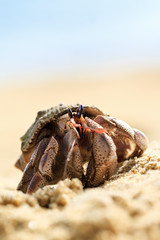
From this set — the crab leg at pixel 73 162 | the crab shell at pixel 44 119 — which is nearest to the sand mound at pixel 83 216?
the crab leg at pixel 73 162

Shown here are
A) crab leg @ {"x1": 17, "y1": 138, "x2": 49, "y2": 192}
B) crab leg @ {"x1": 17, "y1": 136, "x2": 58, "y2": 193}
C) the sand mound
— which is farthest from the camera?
crab leg @ {"x1": 17, "y1": 138, "x2": 49, "y2": 192}

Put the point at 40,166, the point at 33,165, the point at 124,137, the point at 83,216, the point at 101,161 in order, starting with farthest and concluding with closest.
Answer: the point at 124,137 → the point at 33,165 → the point at 40,166 → the point at 101,161 → the point at 83,216

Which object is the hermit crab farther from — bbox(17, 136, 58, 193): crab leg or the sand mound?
the sand mound

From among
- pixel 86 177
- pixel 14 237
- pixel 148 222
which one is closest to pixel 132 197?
pixel 148 222

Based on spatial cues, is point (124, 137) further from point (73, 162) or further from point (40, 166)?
point (40, 166)

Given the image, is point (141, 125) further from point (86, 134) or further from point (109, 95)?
point (109, 95)

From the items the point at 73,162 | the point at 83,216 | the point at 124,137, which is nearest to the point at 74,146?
→ the point at 73,162

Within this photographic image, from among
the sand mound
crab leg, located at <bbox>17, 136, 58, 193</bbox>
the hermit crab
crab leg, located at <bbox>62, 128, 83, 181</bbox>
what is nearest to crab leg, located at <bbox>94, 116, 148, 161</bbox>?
the hermit crab
